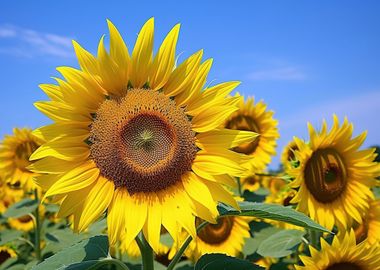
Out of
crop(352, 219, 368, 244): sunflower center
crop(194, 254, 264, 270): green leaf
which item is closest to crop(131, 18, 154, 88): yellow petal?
crop(194, 254, 264, 270): green leaf

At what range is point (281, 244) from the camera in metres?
4.28

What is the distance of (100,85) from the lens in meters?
2.53

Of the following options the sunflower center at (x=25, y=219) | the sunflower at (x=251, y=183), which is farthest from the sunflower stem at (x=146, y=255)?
the sunflower center at (x=25, y=219)

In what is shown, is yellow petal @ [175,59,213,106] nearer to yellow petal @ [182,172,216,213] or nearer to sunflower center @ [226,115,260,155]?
yellow petal @ [182,172,216,213]

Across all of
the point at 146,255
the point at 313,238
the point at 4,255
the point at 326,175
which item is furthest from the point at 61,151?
the point at 4,255

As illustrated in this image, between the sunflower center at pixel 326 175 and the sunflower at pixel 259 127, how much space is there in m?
2.23

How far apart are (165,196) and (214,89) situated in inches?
21.8

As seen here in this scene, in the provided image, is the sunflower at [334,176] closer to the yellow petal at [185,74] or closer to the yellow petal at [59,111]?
the yellow petal at [185,74]

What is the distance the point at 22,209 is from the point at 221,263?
4.21 metres

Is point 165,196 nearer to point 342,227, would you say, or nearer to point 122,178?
point 122,178

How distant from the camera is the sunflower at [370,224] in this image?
486 centimetres

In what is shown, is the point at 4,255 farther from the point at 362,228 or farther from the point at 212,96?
the point at 212,96

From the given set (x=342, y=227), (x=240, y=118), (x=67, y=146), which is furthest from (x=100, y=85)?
(x=240, y=118)

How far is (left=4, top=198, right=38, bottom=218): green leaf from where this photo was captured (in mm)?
6203
